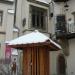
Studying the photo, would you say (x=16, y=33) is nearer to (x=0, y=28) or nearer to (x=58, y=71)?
(x=0, y=28)

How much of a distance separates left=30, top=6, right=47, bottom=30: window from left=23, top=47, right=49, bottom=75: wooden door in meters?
10.2

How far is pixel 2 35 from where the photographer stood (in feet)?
62.9

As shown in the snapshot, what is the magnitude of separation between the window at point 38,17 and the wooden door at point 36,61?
10206 millimetres

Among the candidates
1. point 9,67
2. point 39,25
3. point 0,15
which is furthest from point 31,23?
point 9,67

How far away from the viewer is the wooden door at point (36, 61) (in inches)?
401

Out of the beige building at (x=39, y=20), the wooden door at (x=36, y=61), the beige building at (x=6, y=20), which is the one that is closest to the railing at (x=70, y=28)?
the beige building at (x=39, y=20)

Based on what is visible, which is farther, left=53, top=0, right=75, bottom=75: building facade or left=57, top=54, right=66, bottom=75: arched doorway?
left=57, top=54, right=66, bottom=75: arched doorway

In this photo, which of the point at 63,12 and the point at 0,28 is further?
the point at 63,12

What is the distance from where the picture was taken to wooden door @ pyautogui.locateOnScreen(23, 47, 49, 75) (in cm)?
1020

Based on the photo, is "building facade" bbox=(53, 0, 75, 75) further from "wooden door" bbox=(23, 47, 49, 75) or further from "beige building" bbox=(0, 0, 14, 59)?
Result: "wooden door" bbox=(23, 47, 49, 75)

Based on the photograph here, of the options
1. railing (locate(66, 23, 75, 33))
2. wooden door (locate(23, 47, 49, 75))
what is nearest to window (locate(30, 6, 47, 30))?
railing (locate(66, 23, 75, 33))

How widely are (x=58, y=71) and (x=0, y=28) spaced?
5461 mm

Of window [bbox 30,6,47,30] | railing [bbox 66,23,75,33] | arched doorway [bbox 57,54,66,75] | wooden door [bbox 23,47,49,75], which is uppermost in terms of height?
window [bbox 30,6,47,30]

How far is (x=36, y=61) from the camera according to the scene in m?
10.2
